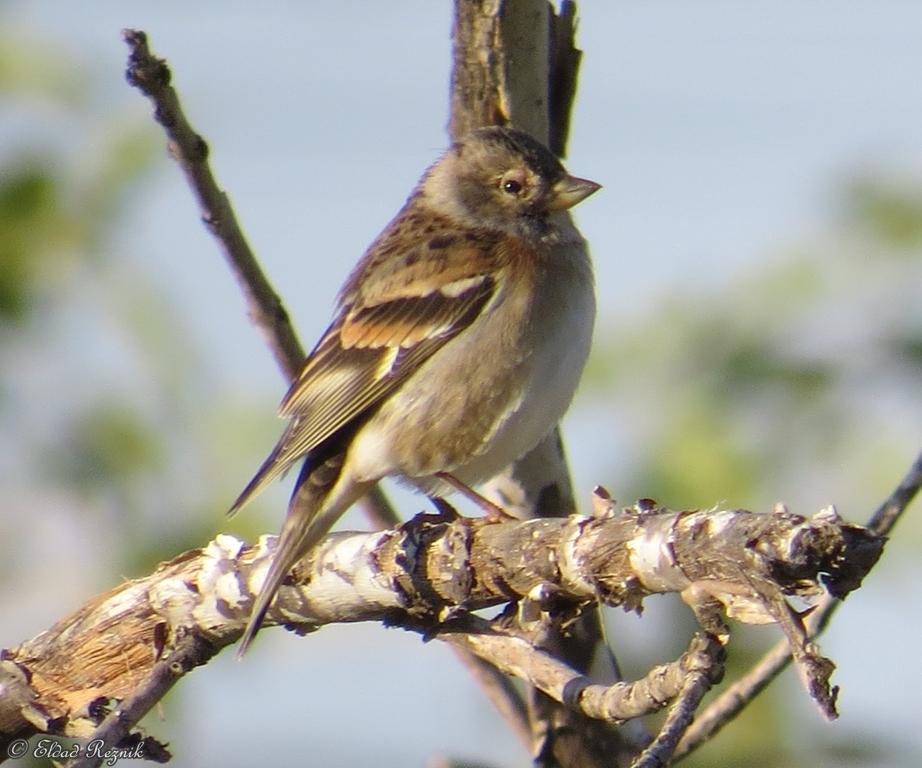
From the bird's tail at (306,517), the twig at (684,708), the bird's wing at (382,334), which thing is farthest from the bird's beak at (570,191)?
the twig at (684,708)

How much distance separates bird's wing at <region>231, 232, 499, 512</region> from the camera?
16.6 ft

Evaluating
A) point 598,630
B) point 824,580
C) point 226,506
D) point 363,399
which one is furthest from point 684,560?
point 226,506

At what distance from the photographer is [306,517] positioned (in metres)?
4.57

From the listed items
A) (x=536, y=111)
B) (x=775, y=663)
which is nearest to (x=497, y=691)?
(x=775, y=663)

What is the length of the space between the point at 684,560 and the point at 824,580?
0.33 meters

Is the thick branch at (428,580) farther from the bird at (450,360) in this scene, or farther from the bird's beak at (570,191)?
the bird's beak at (570,191)

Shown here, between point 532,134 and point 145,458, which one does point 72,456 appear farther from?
point 532,134

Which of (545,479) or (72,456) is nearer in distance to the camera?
(545,479)

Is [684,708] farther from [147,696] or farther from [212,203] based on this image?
[212,203]

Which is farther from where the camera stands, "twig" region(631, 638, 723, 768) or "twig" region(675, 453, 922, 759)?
"twig" region(675, 453, 922, 759)

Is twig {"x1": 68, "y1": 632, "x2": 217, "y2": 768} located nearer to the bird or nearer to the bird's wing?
the bird

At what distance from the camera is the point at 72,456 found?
18.1 feet

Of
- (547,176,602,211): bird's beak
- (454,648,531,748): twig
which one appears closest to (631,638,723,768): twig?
(454,648,531,748): twig

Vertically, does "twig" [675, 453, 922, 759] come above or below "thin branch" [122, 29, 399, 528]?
below
